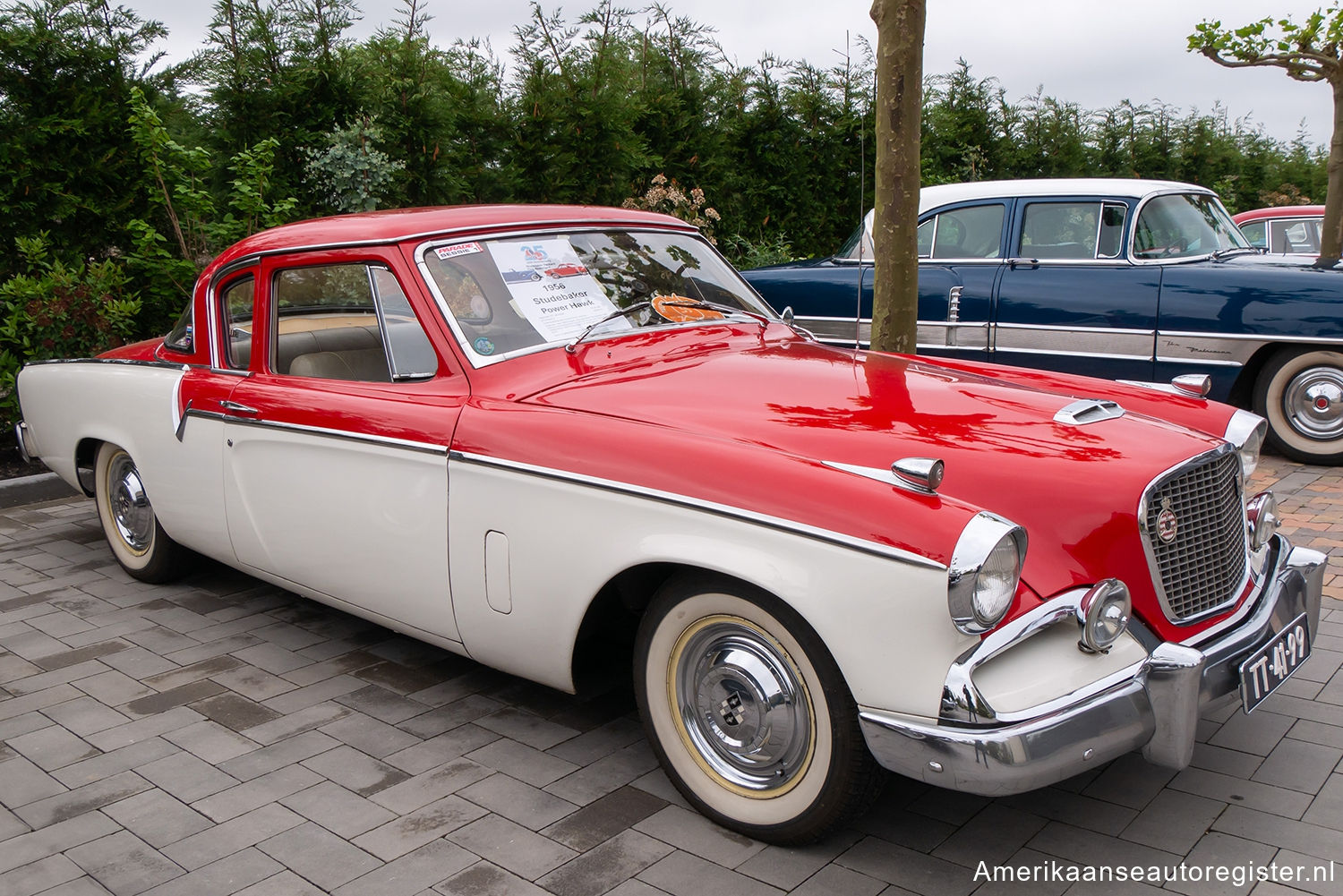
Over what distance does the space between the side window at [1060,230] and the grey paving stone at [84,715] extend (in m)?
6.13

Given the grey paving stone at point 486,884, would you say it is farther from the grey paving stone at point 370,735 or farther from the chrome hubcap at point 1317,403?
the chrome hubcap at point 1317,403

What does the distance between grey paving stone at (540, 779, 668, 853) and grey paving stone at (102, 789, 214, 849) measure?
824mm

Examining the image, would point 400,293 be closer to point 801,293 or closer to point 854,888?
point 854,888

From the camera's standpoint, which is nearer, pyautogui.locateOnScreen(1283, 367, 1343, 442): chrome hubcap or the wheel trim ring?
the wheel trim ring

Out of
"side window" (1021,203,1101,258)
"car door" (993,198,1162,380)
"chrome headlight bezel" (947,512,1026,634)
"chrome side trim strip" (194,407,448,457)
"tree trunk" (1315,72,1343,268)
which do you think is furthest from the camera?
"tree trunk" (1315,72,1343,268)

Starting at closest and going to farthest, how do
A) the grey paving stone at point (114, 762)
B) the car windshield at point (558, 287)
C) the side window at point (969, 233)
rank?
1. the grey paving stone at point (114, 762)
2. the car windshield at point (558, 287)
3. the side window at point (969, 233)

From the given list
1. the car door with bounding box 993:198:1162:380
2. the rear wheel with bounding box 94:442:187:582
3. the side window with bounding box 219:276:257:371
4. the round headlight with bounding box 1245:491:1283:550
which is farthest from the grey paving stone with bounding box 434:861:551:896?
the car door with bounding box 993:198:1162:380

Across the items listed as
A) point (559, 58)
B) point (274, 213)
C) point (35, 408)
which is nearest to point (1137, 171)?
point (559, 58)

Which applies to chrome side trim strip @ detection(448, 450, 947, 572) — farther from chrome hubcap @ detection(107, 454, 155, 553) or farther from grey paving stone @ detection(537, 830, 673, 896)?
chrome hubcap @ detection(107, 454, 155, 553)

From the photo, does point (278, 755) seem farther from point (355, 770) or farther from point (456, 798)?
point (456, 798)

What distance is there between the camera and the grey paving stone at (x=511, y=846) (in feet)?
8.49

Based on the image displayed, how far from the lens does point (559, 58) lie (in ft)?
31.5

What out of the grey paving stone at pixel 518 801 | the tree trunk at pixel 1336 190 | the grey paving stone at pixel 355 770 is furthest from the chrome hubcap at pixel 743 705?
the tree trunk at pixel 1336 190

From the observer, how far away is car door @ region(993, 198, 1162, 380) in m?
6.57
